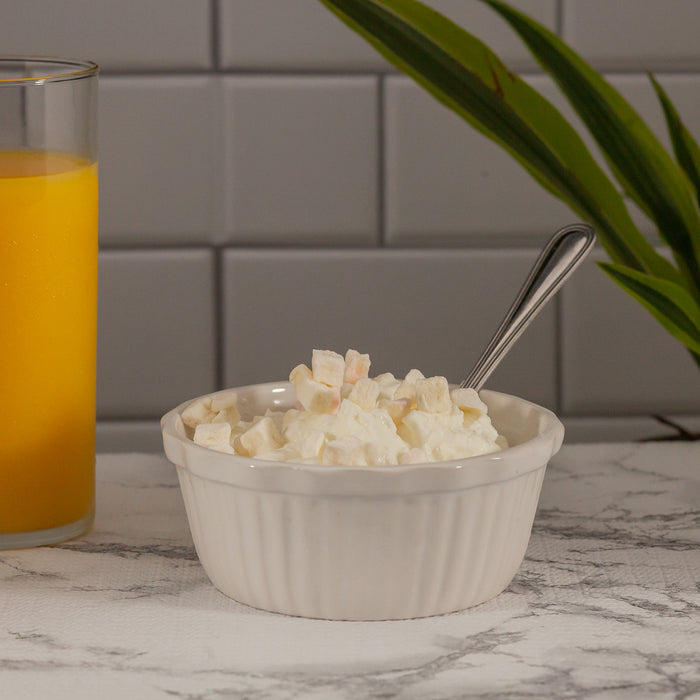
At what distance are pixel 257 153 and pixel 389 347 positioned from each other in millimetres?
220

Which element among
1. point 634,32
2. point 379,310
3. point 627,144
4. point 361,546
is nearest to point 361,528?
point 361,546

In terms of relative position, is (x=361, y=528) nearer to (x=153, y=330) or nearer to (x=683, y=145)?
(x=683, y=145)

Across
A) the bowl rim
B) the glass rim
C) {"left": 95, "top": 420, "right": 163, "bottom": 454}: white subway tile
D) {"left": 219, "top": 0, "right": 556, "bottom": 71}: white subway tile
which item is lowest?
{"left": 95, "top": 420, "right": 163, "bottom": 454}: white subway tile

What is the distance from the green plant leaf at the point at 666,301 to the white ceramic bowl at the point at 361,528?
0.10m

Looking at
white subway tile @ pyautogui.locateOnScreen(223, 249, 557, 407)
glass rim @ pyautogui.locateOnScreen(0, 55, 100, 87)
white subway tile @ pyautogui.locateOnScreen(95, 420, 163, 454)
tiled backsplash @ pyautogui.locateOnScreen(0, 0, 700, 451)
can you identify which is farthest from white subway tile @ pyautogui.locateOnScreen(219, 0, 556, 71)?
glass rim @ pyautogui.locateOnScreen(0, 55, 100, 87)

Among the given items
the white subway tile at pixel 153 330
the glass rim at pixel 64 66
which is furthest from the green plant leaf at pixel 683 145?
the white subway tile at pixel 153 330

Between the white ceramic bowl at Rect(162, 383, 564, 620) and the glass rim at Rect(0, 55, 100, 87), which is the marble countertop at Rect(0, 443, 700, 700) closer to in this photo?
the white ceramic bowl at Rect(162, 383, 564, 620)

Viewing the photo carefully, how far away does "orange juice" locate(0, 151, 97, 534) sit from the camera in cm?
48

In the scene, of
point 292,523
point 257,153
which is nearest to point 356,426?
point 292,523

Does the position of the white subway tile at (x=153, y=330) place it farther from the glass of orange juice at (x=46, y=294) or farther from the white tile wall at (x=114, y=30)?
the glass of orange juice at (x=46, y=294)

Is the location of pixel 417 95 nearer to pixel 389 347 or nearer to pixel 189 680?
pixel 389 347

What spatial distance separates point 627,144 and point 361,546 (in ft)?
0.93

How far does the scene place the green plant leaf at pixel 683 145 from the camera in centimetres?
60

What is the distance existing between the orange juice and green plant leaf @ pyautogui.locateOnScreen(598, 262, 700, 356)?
0.78 feet
